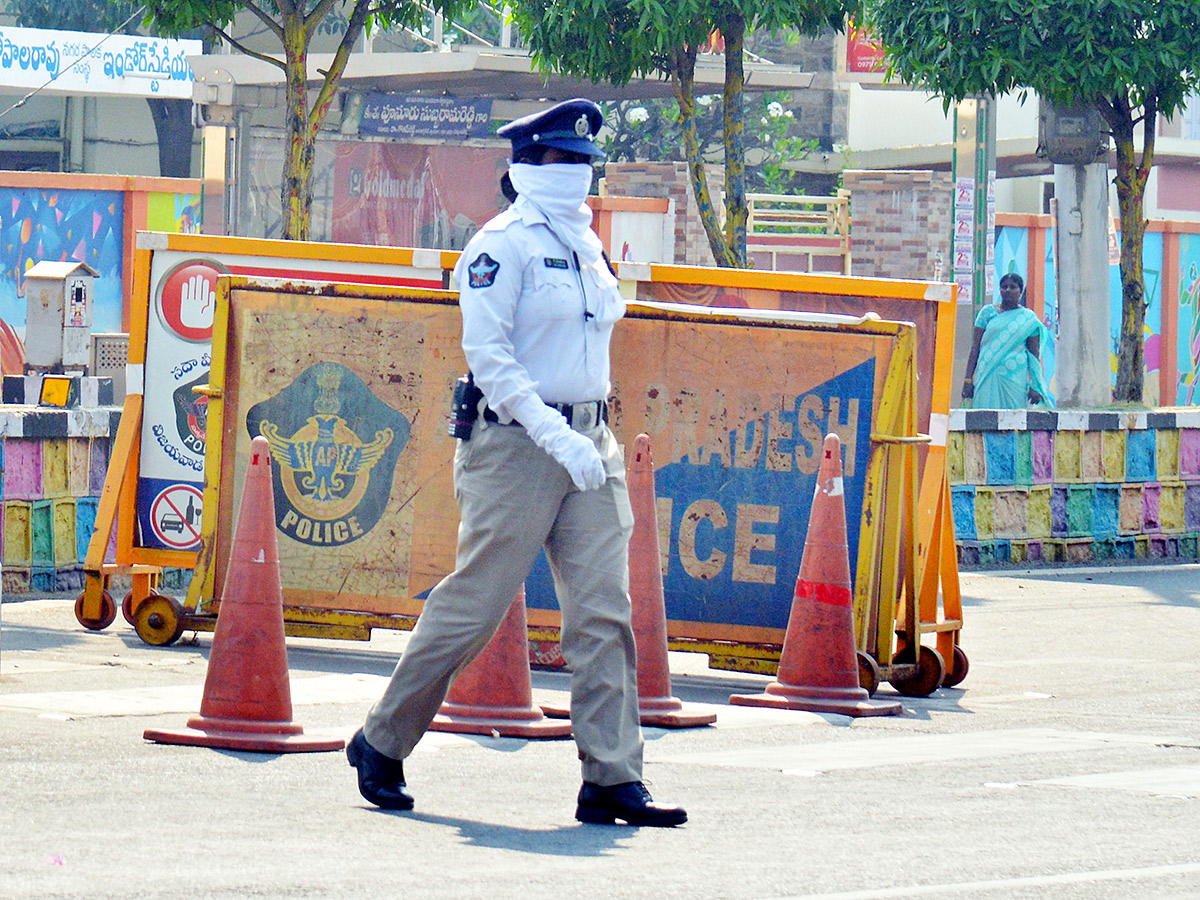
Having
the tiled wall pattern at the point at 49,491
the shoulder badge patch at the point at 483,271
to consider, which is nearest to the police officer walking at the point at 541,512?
the shoulder badge patch at the point at 483,271

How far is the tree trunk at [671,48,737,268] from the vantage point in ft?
66.7

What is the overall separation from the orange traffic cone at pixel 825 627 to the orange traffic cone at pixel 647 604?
52 centimetres

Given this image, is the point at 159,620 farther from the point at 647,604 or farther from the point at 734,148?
the point at 734,148

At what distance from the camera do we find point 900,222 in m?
27.4

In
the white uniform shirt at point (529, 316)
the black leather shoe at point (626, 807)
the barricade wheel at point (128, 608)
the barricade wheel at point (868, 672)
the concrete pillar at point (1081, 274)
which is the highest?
the concrete pillar at point (1081, 274)

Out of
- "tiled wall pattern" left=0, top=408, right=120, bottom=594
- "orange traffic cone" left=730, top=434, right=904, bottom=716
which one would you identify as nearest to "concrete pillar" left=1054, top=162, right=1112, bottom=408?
"tiled wall pattern" left=0, top=408, right=120, bottom=594

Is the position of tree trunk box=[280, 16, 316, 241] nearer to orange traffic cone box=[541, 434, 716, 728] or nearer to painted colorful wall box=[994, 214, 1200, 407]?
orange traffic cone box=[541, 434, 716, 728]

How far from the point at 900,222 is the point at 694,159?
722 cm

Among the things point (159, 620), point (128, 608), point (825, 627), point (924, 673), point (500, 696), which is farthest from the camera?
point (128, 608)

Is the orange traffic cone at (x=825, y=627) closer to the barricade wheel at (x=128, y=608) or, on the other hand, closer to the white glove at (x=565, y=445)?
the white glove at (x=565, y=445)

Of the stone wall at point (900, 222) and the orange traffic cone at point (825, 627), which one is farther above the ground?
the stone wall at point (900, 222)

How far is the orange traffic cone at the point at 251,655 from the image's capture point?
6570 mm

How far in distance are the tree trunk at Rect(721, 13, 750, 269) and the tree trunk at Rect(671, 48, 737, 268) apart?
0.36 ft

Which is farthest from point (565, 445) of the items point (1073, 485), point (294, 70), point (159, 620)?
point (294, 70)
